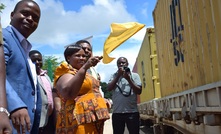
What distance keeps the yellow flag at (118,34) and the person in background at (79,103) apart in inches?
27.1

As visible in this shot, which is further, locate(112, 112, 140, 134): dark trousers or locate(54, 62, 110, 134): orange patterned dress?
locate(112, 112, 140, 134): dark trousers

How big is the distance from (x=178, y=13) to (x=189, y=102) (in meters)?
1.46

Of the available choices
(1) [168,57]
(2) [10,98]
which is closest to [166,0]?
(1) [168,57]

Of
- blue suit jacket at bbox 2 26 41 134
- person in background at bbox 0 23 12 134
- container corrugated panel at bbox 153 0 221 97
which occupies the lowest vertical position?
person in background at bbox 0 23 12 134

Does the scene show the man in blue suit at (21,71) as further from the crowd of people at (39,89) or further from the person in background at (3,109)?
the person in background at (3,109)

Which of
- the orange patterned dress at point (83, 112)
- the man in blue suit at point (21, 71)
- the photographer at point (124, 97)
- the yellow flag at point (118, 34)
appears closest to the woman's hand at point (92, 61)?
the orange patterned dress at point (83, 112)

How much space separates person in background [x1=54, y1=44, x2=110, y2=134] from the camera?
284 cm

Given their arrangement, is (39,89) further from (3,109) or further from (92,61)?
(3,109)

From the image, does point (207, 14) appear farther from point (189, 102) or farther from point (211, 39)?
point (189, 102)

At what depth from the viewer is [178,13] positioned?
5.13 m

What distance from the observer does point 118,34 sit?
429 cm

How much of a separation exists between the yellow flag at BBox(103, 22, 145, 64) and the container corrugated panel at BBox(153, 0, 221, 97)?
0.73 meters

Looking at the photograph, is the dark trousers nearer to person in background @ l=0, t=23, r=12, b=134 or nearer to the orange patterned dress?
the orange patterned dress

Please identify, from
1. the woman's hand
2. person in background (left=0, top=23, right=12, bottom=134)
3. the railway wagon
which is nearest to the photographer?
the railway wagon
